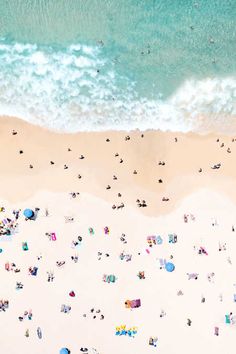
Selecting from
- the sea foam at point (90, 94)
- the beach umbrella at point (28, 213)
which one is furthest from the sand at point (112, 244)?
the sea foam at point (90, 94)

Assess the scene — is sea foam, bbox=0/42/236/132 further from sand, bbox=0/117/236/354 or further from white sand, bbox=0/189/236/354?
white sand, bbox=0/189/236/354

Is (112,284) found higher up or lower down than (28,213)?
lower down

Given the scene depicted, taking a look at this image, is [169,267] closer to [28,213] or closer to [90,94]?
[28,213]

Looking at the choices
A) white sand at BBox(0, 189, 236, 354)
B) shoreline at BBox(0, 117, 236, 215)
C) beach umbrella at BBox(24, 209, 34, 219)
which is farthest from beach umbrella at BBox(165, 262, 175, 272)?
beach umbrella at BBox(24, 209, 34, 219)

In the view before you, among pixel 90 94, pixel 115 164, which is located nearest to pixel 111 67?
pixel 90 94

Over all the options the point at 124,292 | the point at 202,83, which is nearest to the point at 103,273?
the point at 124,292

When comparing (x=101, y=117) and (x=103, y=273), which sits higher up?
(x=101, y=117)

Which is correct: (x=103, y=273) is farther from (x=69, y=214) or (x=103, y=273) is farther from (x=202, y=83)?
(x=202, y=83)
